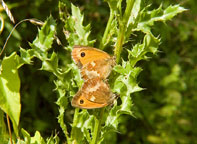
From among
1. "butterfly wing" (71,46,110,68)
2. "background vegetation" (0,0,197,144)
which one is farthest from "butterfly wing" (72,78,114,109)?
"background vegetation" (0,0,197,144)

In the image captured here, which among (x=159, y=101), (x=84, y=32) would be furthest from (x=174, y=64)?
(x=84, y=32)

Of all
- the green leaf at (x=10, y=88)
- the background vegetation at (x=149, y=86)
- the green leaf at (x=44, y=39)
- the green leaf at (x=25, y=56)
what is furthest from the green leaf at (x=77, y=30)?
the background vegetation at (x=149, y=86)

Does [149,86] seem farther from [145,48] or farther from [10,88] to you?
[10,88]

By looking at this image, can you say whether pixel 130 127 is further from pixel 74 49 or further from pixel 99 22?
pixel 74 49

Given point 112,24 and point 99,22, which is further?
point 99,22

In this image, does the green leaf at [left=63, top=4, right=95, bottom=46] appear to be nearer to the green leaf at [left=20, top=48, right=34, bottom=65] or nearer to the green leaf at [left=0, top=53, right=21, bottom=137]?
the green leaf at [left=20, top=48, right=34, bottom=65]

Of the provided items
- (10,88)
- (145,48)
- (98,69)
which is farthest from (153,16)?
(10,88)
